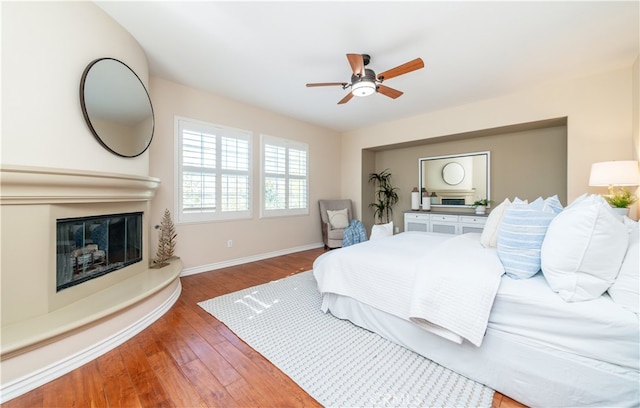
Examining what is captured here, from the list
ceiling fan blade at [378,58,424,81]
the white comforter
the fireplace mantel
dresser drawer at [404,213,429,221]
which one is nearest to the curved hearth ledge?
the fireplace mantel

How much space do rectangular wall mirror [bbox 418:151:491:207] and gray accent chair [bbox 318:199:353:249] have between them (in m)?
1.59

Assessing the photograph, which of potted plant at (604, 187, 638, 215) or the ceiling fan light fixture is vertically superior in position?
the ceiling fan light fixture

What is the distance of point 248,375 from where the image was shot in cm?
156

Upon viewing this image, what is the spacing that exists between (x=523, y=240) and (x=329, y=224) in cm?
361

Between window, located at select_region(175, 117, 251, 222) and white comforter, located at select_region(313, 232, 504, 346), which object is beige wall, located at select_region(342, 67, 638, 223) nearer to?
white comforter, located at select_region(313, 232, 504, 346)

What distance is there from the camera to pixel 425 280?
164 cm

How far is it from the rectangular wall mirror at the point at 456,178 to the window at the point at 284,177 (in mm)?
2392

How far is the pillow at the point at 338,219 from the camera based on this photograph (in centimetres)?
499

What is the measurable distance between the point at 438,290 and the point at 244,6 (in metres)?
2.54

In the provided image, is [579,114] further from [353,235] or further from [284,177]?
[284,177]

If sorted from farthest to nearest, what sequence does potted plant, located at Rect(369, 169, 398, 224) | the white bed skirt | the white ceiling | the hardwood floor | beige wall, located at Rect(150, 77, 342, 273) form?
potted plant, located at Rect(369, 169, 398, 224), beige wall, located at Rect(150, 77, 342, 273), the white ceiling, the hardwood floor, the white bed skirt

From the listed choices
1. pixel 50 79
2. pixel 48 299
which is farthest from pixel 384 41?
pixel 48 299

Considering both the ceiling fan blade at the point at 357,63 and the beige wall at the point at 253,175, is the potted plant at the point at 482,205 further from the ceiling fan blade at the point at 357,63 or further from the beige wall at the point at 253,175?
the ceiling fan blade at the point at 357,63

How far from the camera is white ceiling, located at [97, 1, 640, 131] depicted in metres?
2.03
